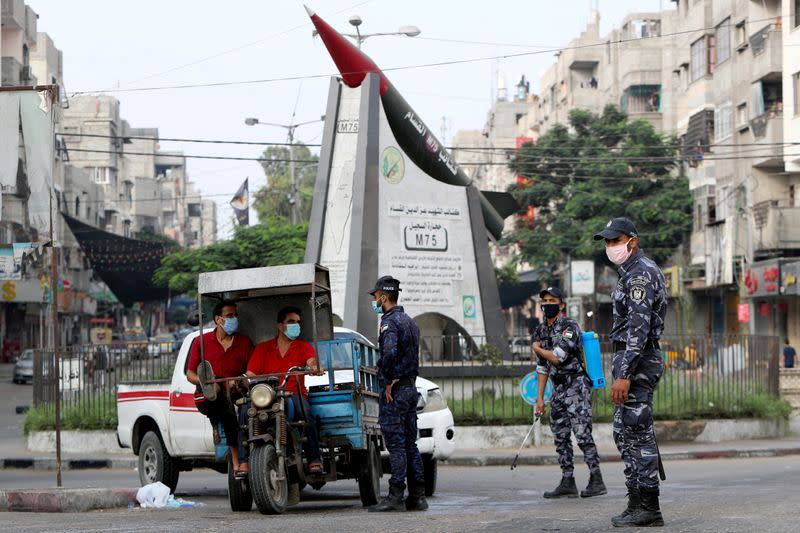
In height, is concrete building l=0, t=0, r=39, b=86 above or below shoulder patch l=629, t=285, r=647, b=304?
above

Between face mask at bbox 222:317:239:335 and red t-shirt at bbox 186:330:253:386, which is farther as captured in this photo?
face mask at bbox 222:317:239:335

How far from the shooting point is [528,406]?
21.9 metres

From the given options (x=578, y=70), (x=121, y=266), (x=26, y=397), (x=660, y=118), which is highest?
(x=578, y=70)

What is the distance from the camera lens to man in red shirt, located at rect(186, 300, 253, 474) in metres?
11.5

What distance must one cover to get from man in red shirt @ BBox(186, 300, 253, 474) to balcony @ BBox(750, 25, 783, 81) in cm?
3769

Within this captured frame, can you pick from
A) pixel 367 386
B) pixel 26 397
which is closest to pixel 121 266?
pixel 26 397

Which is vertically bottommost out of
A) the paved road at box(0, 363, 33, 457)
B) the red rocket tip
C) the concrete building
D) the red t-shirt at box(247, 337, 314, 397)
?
the paved road at box(0, 363, 33, 457)

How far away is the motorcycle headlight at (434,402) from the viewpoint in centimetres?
1520

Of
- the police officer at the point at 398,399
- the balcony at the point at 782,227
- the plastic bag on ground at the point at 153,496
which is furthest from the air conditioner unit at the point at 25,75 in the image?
the police officer at the point at 398,399

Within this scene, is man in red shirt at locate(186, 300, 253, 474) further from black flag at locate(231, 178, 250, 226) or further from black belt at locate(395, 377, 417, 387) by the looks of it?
black flag at locate(231, 178, 250, 226)

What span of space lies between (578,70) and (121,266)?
34602 millimetres

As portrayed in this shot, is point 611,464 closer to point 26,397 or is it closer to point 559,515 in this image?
point 559,515

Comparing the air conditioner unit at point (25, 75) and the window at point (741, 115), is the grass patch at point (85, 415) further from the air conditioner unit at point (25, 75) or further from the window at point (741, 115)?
the air conditioner unit at point (25, 75)

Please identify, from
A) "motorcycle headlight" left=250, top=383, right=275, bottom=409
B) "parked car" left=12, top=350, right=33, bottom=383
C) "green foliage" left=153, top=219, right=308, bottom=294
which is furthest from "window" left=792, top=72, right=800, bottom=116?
"motorcycle headlight" left=250, top=383, right=275, bottom=409
